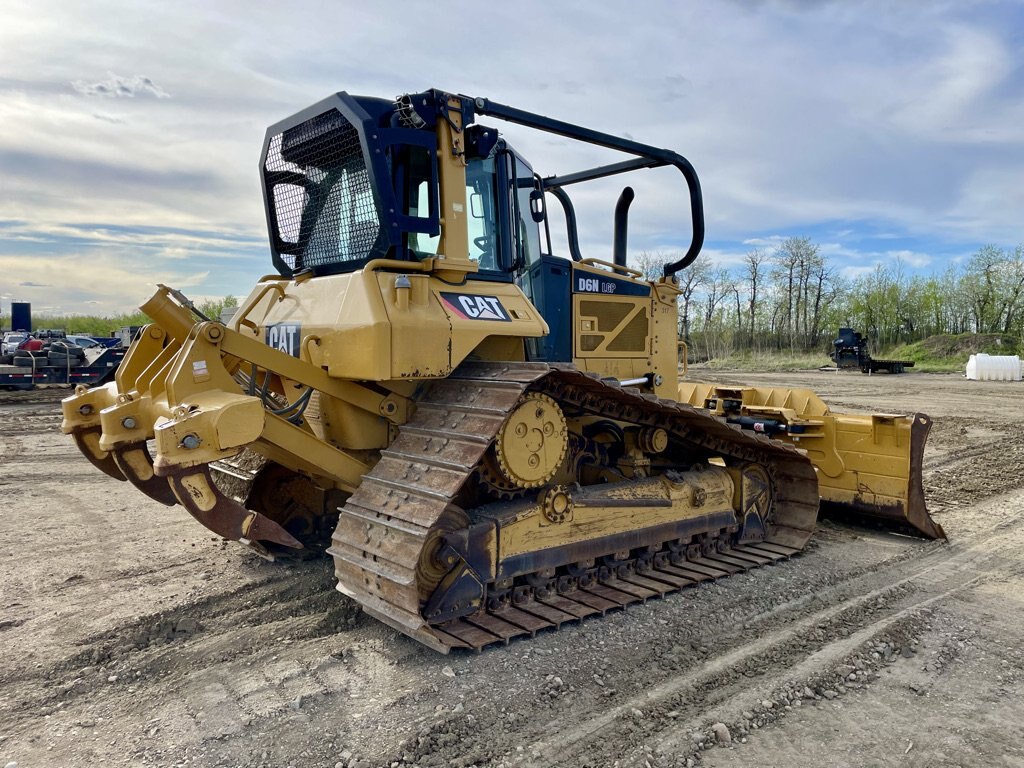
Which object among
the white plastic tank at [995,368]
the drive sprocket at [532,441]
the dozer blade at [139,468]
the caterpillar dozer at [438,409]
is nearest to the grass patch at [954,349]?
the white plastic tank at [995,368]

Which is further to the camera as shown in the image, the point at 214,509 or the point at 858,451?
the point at 858,451

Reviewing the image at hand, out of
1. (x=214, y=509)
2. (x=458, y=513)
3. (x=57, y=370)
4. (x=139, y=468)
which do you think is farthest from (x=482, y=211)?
(x=57, y=370)

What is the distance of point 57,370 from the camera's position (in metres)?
21.1

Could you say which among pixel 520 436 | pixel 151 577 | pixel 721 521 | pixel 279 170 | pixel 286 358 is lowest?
pixel 151 577

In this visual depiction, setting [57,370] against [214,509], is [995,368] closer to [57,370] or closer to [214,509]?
[214,509]

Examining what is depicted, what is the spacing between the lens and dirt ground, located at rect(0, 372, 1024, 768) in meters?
3.13

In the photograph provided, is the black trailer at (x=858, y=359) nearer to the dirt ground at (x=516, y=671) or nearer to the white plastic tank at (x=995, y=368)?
the white plastic tank at (x=995, y=368)

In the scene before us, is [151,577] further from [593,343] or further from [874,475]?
[874,475]

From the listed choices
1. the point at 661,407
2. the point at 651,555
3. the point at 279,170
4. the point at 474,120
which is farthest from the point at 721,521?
the point at 279,170

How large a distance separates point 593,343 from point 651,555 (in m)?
1.74

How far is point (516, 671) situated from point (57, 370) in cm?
2195

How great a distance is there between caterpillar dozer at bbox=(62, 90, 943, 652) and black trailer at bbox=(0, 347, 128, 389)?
17879 mm

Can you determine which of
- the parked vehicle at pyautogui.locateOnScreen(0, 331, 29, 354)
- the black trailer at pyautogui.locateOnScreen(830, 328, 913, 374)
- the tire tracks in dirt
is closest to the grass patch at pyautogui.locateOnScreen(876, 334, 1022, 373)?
the black trailer at pyautogui.locateOnScreen(830, 328, 913, 374)

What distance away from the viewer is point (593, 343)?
19.4ft
